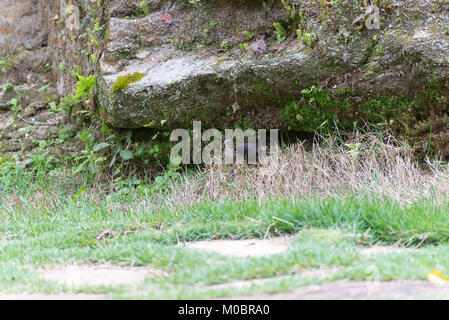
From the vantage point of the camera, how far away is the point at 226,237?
391 cm

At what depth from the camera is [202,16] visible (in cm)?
639

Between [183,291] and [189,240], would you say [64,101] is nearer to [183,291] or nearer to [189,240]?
[189,240]

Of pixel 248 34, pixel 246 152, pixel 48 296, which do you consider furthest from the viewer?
pixel 248 34

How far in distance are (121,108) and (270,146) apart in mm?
1868

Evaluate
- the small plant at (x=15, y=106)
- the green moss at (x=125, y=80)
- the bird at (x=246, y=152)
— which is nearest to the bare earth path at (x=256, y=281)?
the bird at (x=246, y=152)

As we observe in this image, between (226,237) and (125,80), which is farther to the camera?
(125,80)

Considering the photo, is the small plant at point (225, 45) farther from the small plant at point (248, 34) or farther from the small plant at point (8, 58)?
the small plant at point (8, 58)

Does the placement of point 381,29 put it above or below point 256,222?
above

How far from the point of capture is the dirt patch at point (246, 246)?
3.34m

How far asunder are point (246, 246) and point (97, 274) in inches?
41.6

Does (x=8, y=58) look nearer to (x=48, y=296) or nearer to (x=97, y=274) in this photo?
(x=97, y=274)

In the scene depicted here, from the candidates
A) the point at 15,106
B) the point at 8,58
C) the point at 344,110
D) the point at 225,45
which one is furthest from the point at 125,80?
the point at 8,58

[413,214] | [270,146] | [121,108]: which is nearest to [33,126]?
[121,108]

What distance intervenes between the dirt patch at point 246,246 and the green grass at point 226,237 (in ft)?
0.34
